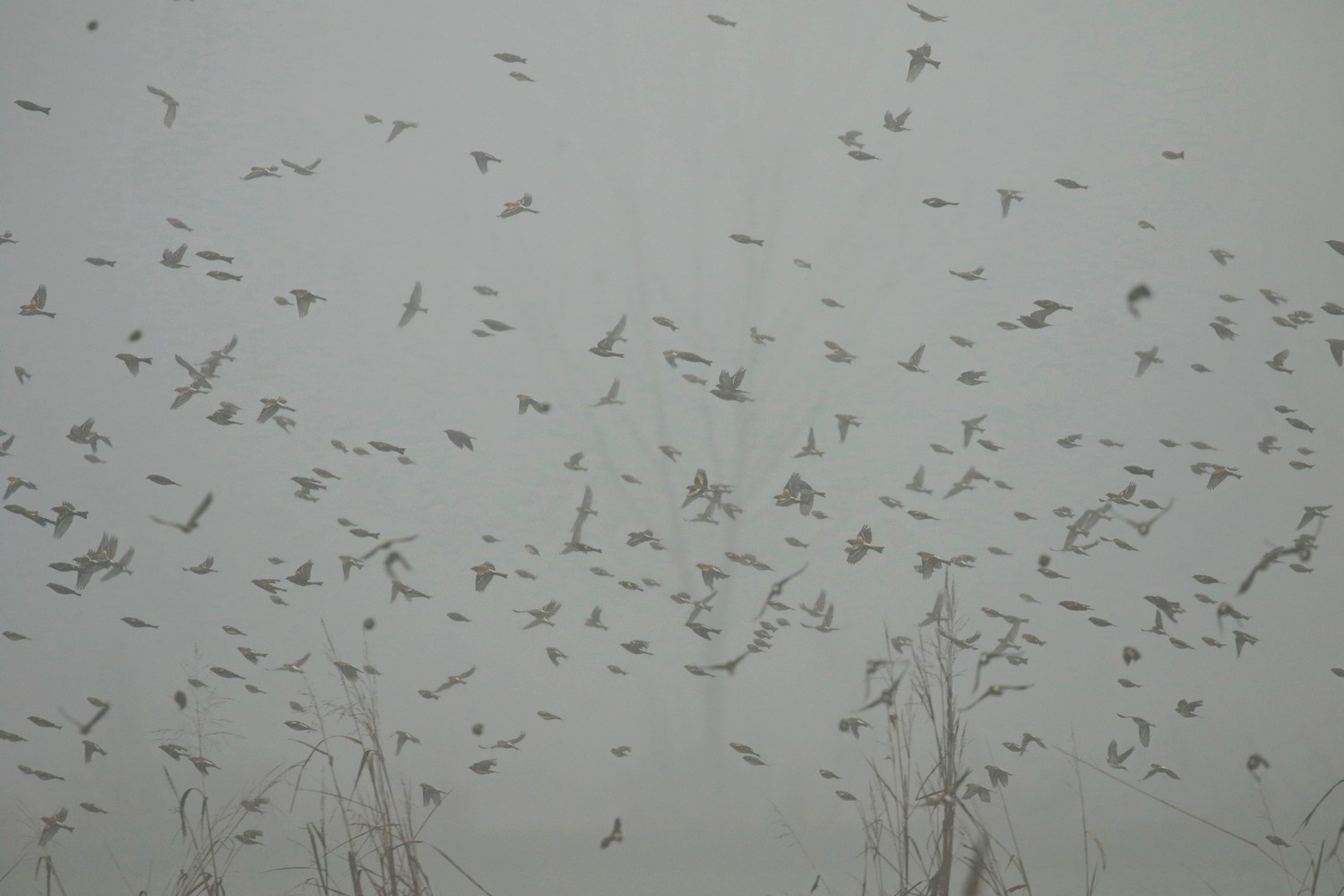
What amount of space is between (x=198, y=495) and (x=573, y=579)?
248 cm

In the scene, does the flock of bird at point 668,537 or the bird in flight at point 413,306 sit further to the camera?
the flock of bird at point 668,537

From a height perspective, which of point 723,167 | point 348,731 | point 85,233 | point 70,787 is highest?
point 723,167

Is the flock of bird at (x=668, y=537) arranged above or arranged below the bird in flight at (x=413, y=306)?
below

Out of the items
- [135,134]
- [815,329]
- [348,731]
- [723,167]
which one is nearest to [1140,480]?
[815,329]

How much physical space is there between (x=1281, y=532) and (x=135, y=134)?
8.01m

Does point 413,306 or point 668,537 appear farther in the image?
point 668,537

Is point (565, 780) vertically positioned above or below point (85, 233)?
below

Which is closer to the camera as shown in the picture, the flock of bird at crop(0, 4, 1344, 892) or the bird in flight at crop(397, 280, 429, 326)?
the bird in flight at crop(397, 280, 429, 326)

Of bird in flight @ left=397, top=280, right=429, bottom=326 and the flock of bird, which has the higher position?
bird in flight @ left=397, top=280, right=429, bottom=326

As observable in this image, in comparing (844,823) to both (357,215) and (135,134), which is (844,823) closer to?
(357,215)

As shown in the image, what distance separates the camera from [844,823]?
24.4 feet

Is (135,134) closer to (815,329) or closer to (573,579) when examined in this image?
(573,579)

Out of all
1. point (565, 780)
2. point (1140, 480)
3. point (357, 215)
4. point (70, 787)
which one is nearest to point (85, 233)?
point (357, 215)

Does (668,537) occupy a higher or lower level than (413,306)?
lower
